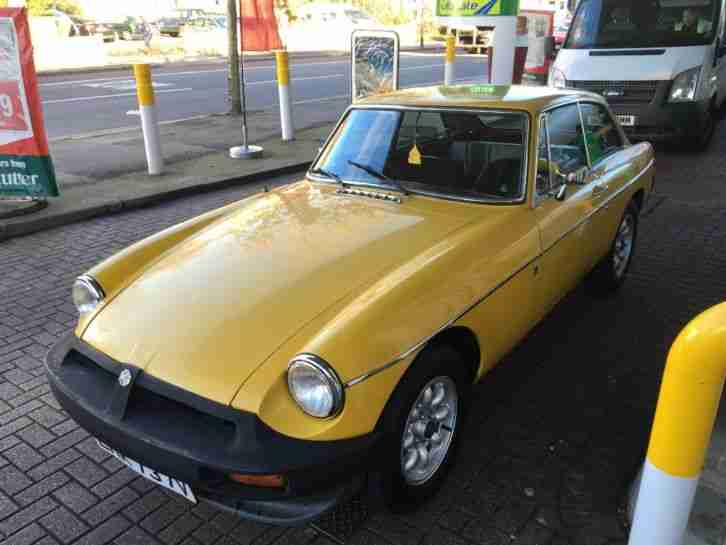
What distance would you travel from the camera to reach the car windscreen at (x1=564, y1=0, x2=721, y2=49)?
30.0ft

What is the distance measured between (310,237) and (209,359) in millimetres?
974

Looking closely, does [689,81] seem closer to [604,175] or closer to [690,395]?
[604,175]

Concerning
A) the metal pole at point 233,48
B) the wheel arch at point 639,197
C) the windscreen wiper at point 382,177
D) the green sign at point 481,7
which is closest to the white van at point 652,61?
the green sign at point 481,7

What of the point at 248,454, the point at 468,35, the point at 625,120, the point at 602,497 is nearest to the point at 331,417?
the point at 248,454

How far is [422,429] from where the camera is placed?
8.82ft

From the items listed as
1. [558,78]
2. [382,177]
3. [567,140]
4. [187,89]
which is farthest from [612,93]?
[187,89]

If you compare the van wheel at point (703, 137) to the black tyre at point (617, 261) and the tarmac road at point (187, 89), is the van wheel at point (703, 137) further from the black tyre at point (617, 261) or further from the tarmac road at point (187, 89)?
the tarmac road at point (187, 89)

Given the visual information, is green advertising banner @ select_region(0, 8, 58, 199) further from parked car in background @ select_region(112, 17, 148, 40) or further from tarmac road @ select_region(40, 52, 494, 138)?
parked car in background @ select_region(112, 17, 148, 40)

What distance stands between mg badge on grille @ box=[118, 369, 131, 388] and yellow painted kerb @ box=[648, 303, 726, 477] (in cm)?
188

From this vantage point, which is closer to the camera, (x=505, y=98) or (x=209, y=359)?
(x=209, y=359)

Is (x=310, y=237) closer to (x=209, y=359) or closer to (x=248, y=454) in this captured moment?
(x=209, y=359)

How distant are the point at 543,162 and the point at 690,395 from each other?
6.59 feet

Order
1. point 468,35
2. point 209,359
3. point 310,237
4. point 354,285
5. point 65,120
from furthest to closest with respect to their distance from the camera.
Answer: point 468,35 < point 65,120 < point 310,237 < point 354,285 < point 209,359

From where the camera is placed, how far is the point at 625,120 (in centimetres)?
897
